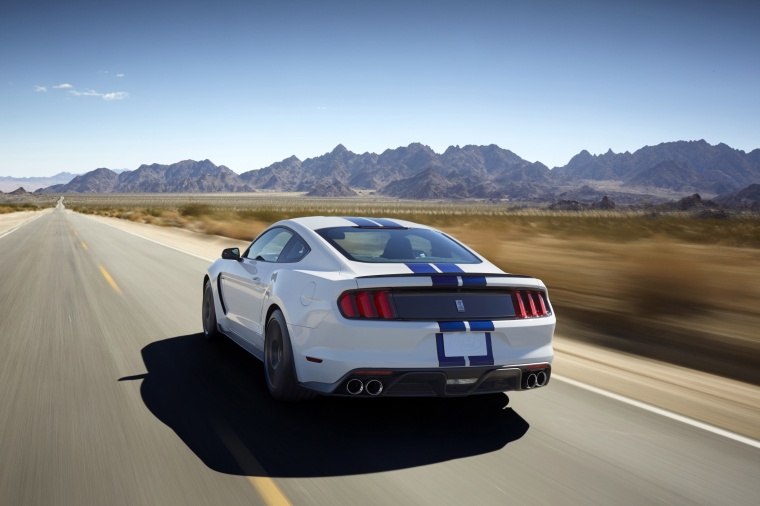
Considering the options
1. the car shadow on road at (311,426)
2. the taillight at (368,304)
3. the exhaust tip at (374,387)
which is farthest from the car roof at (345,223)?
the exhaust tip at (374,387)

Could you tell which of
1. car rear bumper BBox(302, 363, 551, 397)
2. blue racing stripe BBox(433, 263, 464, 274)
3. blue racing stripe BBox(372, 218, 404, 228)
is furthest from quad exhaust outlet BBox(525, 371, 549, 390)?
blue racing stripe BBox(372, 218, 404, 228)

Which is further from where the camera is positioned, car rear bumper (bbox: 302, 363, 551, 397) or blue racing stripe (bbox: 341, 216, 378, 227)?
blue racing stripe (bbox: 341, 216, 378, 227)

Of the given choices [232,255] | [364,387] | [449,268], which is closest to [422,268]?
[449,268]

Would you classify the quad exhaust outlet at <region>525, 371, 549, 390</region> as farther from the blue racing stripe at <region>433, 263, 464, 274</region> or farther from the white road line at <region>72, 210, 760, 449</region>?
the white road line at <region>72, 210, 760, 449</region>

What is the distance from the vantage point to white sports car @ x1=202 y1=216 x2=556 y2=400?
15.3 feet

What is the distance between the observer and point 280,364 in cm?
530

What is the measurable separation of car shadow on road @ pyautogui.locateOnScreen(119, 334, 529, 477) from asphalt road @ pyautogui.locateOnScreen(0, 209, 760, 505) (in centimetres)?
2

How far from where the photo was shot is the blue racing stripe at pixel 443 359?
4.66m

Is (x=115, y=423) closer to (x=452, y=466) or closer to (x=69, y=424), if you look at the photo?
(x=69, y=424)

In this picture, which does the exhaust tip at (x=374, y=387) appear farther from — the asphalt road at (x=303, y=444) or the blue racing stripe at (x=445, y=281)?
the blue racing stripe at (x=445, y=281)

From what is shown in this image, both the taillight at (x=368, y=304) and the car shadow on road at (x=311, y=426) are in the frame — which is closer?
the car shadow on road at (x=311, y=426)

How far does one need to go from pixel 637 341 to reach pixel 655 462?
4512mm

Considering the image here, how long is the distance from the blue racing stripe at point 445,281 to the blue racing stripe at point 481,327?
305mm

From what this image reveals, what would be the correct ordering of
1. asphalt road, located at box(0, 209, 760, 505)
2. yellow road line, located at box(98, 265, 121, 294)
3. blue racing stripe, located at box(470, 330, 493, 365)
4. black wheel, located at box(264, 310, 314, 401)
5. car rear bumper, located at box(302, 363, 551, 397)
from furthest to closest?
yellow road line, located at box(98, 265, 121, 294) → black wheel, located at box(264, 310, 314, 401) → blue racing stripe, located at box(470, 330, 493, 365) → car rear bumper, located at box(302, 363, 551, 397) → asphalt road, located at box(0, 209, 760, 505)
